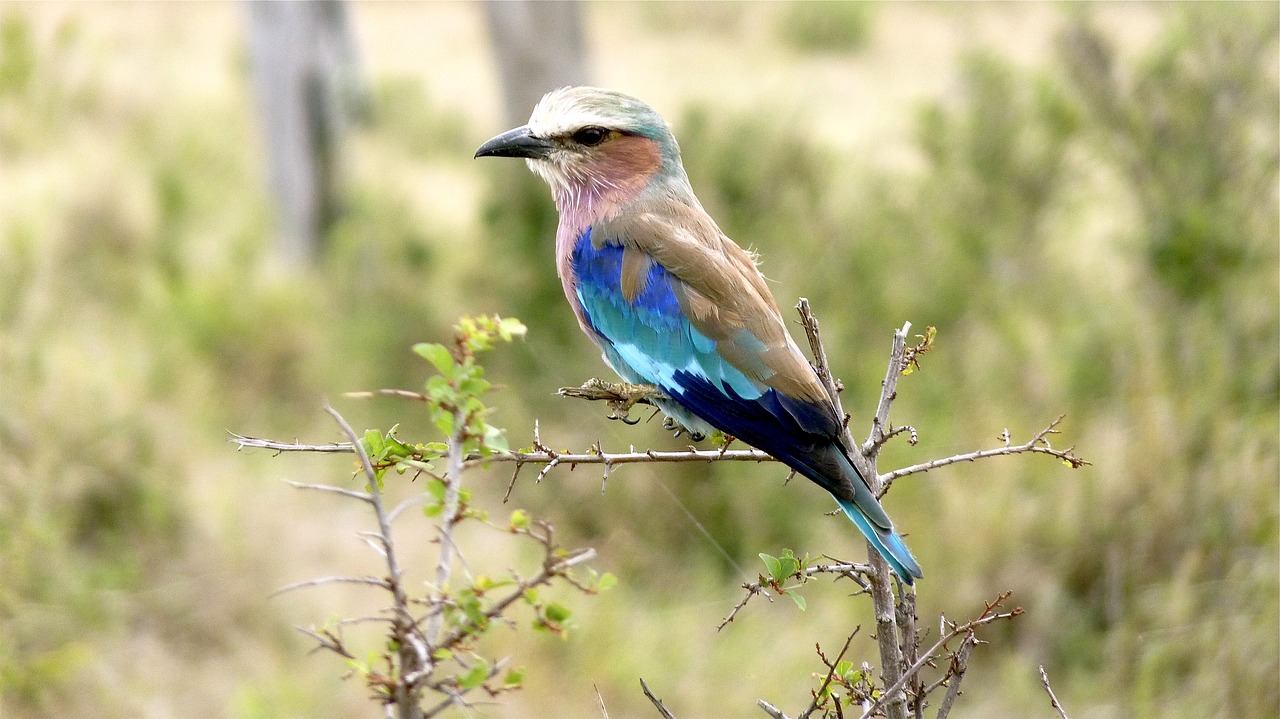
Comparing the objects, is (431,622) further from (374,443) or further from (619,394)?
(619,394)

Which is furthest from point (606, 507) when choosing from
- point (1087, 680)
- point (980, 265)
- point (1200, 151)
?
point (1200, 151)

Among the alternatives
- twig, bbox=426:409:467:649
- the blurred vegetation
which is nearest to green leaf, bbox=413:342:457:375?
twig, bbox=426:409:467:649

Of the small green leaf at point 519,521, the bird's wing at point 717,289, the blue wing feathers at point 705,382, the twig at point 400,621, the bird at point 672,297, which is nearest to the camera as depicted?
the twig at point 400,621

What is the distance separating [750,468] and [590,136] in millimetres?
3046

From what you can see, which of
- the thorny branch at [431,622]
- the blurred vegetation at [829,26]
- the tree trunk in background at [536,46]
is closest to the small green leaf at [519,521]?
the thorny branch at [431,622]

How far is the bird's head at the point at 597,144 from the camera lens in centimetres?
305

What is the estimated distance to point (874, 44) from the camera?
2111cm

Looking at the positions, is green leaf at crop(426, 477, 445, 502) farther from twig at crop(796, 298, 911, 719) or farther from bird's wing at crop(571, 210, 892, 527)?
bird's wing at crop(571, 210, 892, 527)

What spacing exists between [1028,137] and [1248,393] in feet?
9.56

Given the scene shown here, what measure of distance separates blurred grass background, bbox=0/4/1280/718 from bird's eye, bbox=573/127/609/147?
7.89 feet

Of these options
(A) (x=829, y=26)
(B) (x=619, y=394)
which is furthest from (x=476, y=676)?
(A) (x=829, y=26)

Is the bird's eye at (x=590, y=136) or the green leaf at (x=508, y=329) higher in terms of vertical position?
the bird's eye at (x=590, y=136)

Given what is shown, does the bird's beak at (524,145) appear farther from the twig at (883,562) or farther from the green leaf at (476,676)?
the green leaf at (476,676)

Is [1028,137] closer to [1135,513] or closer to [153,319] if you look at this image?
[1135,513]
